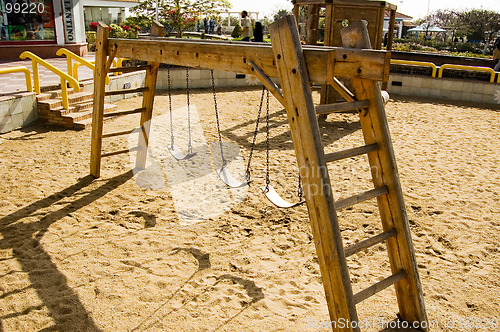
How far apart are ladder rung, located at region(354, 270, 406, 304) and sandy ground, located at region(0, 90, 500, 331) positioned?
1.57 ft

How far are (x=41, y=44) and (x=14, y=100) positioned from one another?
8663 millimetres

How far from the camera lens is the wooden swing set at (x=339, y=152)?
274 centimetres

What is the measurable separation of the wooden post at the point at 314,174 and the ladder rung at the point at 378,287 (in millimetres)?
123

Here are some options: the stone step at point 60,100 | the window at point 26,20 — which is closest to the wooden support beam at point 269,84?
the stone step at point 60,100

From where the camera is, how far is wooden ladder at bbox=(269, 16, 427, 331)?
9.00ft

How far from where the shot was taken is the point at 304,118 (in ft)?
9.13

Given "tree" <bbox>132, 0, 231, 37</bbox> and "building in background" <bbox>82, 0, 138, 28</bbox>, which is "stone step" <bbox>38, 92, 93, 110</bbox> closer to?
"tree" <bbox>132, 0, 231, 37</bbox>

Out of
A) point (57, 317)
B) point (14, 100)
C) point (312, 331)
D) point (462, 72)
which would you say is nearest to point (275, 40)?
point (312, 331)

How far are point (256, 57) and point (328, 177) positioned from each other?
1.14 metres

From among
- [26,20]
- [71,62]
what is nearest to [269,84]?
[71,62]

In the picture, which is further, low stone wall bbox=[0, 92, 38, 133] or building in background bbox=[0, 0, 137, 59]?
building in background bbox=[0, 0, 137, 59]

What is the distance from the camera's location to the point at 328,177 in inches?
108

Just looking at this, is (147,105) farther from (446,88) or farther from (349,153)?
(446,88)

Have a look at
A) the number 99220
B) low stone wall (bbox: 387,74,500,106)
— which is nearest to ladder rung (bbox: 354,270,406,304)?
low stone wall (bbox: 387,74,500,106)
